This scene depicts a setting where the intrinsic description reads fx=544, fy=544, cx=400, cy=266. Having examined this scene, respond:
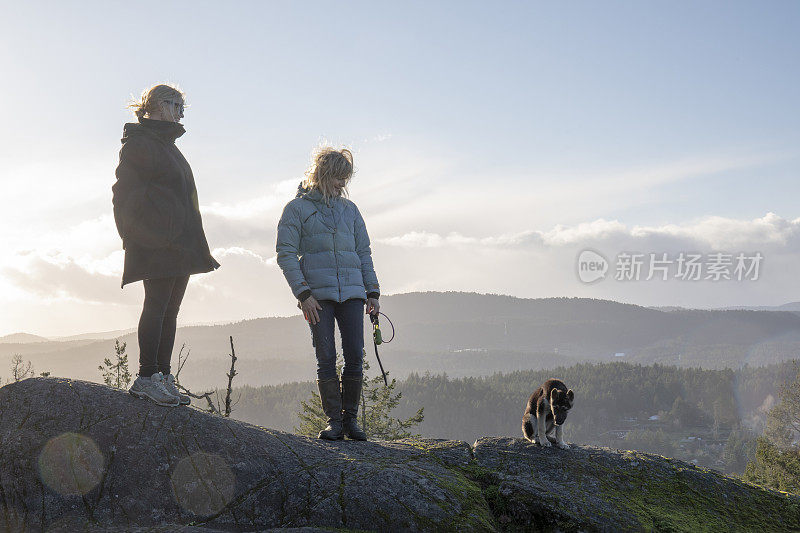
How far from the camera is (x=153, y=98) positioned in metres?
6.39

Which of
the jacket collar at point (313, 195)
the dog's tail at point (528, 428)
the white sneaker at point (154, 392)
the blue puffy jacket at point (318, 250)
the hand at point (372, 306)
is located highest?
the jacket collar at point (313, 195)

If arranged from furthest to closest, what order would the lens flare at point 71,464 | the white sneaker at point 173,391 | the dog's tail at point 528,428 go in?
the dog's tail at point 528,428
the white sneaker at point 173,391
the lens flare at point 71,464

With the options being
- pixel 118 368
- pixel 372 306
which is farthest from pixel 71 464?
pixel 118 368

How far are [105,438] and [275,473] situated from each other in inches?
66.7

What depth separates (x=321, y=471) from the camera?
17.3ft

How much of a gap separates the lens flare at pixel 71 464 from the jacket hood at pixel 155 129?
328 centimetres

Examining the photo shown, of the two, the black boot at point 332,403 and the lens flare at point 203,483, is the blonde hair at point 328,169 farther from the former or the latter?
the lens flare at point 203,483

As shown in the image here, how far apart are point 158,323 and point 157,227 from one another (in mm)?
1080

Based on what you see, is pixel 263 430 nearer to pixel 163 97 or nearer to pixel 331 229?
pixel 331 229

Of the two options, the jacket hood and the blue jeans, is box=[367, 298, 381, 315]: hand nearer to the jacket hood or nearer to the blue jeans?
the blue jeans

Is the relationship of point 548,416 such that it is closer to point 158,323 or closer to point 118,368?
point 158,323

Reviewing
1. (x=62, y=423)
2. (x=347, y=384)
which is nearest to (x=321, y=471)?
(x=347, y=384)

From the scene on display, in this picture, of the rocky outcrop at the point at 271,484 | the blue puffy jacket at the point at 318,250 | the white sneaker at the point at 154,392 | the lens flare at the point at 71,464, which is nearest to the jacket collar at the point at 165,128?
the blue puffy jacket at the point at 318,250

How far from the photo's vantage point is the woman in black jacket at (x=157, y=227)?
6039 mm
